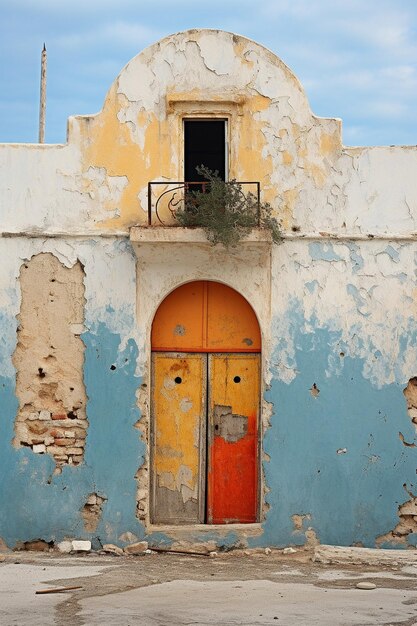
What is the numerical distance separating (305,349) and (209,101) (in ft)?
9.84

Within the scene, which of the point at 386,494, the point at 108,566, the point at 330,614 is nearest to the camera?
the point at 330,614

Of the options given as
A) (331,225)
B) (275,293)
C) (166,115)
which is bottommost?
(275,293)

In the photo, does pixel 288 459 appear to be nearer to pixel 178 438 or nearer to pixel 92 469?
pixel 178 438

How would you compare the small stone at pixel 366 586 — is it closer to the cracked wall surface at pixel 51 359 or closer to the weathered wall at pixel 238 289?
the weathered wall at pixel 238 289

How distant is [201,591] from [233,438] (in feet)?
9.89

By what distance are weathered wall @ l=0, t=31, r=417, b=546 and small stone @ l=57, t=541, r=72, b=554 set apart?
0.38 feet

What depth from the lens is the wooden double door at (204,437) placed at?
40.4 feet

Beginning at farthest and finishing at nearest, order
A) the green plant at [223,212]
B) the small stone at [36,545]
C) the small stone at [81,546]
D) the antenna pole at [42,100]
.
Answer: the antenna pole at [42,100] → the small stone at [36,545] → the small stone at [81,546] → the green plant at [223,212]

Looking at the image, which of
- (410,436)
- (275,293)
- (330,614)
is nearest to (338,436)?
(410,436)

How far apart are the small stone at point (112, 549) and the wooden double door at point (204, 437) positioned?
58 centimetres

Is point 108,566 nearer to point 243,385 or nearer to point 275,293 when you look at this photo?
point 243,385

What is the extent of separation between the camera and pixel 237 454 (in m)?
12.4

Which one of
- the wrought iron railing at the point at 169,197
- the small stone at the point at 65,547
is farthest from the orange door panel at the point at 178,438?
the wrought iron railing at the point at 169,197

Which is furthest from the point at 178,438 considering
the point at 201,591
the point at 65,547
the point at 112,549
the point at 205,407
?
the point at 201,591
